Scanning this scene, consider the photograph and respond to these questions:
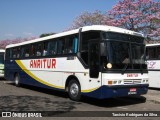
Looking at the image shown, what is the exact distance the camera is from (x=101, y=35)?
34.8ft

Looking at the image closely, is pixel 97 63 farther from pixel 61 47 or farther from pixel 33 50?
pixel 33 50

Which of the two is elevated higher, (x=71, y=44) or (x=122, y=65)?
(x=71, y=44)

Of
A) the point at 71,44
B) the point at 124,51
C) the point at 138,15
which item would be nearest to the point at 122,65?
the point at 124,51

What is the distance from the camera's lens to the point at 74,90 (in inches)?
481

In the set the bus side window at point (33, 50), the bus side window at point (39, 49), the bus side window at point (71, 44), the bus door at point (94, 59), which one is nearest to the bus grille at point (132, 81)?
the bus door at point (94, 59)

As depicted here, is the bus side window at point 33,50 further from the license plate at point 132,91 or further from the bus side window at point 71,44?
the license plate at point 132,91

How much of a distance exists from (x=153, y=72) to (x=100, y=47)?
7.23 meters

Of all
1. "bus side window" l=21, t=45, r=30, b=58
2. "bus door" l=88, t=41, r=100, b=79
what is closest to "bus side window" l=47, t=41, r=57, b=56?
"bus side window" l=21, t=45, r=30, b=58

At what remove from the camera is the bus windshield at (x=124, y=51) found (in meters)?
10.5

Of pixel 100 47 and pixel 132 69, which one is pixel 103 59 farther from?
pixel 132 69

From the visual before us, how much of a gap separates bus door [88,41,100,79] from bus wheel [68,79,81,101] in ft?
4.14

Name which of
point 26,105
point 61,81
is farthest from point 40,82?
point 26,105

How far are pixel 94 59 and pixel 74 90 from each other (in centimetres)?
213

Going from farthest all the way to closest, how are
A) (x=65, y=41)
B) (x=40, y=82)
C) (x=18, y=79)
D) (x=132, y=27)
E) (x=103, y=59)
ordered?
(x=132, y=27) < (x=18, y=79) < (x=40, y=82) < (x=65, y=41) < (x=103, y=59)
